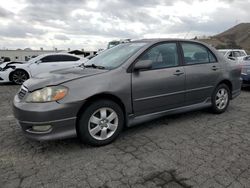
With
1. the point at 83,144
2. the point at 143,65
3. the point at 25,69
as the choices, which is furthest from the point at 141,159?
the point at 25,69

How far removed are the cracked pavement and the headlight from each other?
78 centimetres

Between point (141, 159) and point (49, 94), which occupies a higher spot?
point (49, 94)

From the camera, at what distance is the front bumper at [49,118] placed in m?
3.29

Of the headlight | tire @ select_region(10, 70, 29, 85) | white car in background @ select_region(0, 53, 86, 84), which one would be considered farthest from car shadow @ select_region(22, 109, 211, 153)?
tire @ select_region(10, 70, 29, 85)

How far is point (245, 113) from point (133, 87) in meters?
3.01

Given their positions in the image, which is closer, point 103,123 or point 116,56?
point 103,123

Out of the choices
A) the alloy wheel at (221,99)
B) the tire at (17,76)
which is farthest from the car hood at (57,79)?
the tire at (17,76)

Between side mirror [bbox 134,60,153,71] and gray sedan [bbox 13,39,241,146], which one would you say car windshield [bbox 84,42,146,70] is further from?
side mirror [bbox 134,60,153,71]

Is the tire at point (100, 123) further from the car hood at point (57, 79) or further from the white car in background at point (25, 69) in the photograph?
the white car in background at point (25, 69)

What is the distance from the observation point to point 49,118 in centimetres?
329

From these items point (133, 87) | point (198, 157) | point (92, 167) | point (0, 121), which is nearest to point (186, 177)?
point (198, 157)

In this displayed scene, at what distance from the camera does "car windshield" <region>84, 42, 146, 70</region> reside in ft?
13.6

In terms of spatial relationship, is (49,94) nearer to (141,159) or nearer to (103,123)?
(103,123)

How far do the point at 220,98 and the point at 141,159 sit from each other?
2870mm
